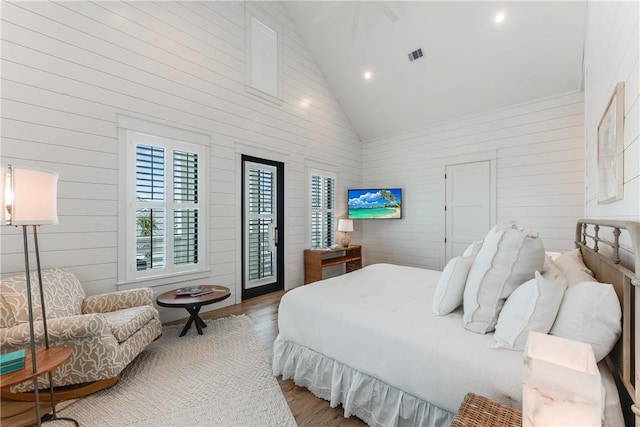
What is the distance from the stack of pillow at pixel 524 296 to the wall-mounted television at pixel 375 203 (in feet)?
11.9

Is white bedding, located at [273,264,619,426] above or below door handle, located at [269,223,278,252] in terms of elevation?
below

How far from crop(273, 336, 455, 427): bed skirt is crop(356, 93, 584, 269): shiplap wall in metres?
3.91

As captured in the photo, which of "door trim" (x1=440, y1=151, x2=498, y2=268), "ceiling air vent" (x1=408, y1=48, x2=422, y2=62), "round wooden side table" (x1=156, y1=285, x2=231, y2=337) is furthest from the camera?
"door trim" (x1=440, y1=151, x2=498, y2=268)

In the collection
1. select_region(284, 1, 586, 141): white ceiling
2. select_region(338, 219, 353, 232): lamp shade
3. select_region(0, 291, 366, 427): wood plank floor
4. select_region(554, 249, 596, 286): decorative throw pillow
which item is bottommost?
select_region(0, 291, 366, 427): wood plank floor

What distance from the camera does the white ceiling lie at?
3.54 meters

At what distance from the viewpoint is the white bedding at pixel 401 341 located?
4.06ft

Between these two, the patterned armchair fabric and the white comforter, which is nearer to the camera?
the white comforter

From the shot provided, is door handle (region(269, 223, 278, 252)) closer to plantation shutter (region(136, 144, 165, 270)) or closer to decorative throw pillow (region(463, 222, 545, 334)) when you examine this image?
plantation shutter (region(136, 144, 165, 270))

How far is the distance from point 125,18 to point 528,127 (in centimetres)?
548

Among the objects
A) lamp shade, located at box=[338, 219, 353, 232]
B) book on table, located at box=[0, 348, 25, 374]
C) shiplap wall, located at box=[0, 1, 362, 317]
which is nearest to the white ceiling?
shiplap wall, located at box=[0, 1, 362, 317]

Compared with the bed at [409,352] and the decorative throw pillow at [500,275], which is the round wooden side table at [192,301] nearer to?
the bed at [409,352]

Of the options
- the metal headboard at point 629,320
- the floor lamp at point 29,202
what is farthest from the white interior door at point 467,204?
the floor lamp at point 29,202

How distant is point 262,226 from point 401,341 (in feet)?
10.8

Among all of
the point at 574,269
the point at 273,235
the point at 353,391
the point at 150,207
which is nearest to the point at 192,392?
the point at 353,391
